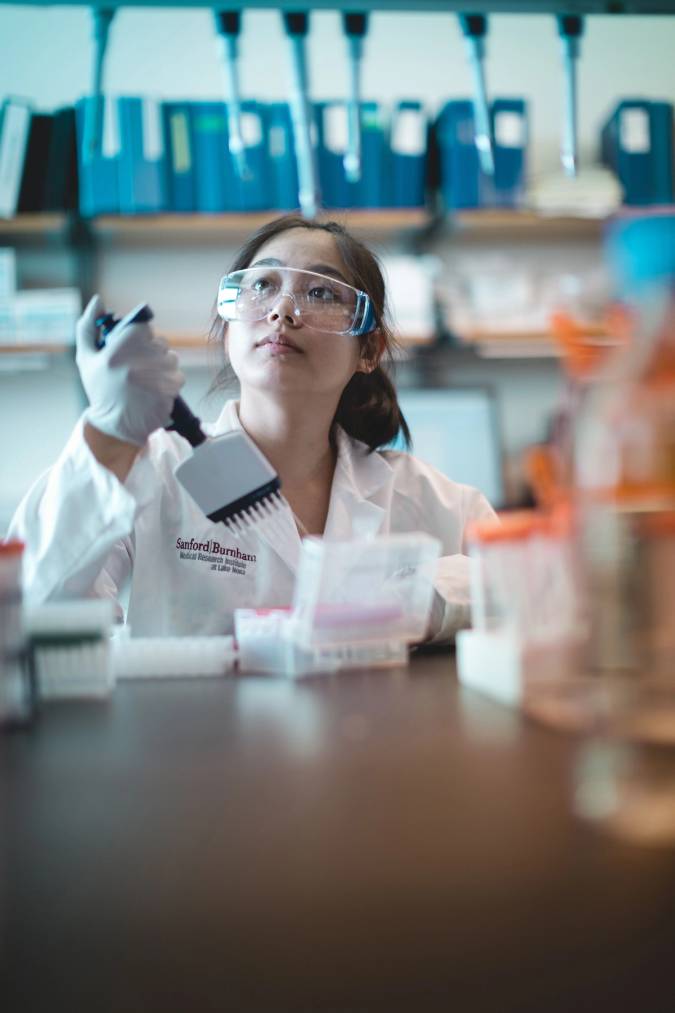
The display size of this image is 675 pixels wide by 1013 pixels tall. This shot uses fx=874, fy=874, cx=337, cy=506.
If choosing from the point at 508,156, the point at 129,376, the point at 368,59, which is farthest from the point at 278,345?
the point at 368,59

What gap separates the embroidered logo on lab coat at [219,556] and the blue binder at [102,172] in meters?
1.84

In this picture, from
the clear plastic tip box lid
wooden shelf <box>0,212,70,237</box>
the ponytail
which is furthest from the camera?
wooden shelf <box>0,212,70,237</box>

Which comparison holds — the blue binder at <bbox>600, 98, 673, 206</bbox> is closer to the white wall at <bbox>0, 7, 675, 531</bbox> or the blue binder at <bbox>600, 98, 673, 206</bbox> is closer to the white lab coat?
the white wall at <bbox>0, 7, 675, 531</bbox>

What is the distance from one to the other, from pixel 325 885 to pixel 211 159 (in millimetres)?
2931

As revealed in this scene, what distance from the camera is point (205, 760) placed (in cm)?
48

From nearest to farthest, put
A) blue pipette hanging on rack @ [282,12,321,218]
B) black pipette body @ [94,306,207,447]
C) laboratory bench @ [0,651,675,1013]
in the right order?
laboratory bench @ [0,651,675,1013]
blue pipette hanging on rack @ [282,12,321,218]
black pipette body @ [94,306,207,447]

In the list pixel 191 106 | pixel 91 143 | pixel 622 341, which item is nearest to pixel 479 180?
pixel 191 106

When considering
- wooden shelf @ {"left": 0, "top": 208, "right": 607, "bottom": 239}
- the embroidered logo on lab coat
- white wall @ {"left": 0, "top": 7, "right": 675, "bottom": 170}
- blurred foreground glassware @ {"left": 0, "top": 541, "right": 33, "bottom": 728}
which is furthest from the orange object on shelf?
white wall @ {"left": 0, "top": 7, "right": 675, "bottom": 170}

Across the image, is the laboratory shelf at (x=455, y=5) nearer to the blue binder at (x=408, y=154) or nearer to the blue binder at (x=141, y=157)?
the blue binder at (x=141, y=157)

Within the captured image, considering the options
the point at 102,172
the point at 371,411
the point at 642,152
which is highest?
the point at 642,152

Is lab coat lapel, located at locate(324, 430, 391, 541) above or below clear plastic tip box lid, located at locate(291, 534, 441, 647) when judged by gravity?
above

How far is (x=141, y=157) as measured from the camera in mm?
2873

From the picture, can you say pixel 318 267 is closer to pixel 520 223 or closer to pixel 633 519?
pixel 633 519

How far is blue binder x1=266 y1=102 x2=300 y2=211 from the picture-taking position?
2.91m
